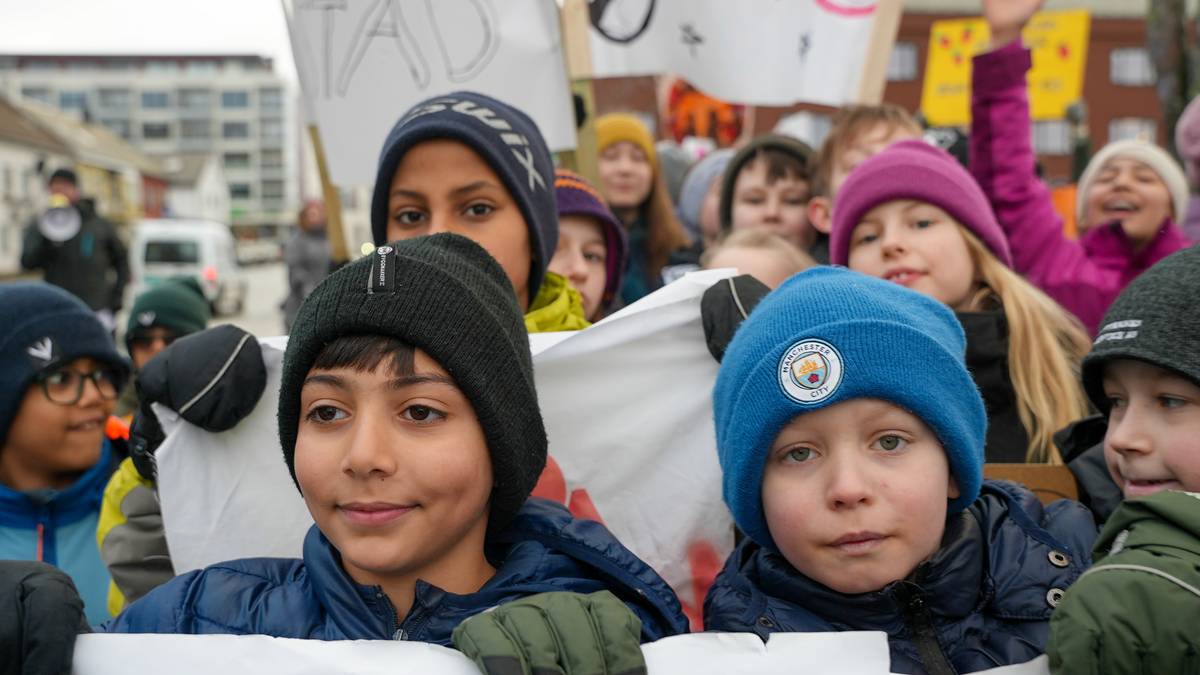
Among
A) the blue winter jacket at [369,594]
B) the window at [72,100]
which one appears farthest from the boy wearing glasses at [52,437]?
the window at [72,100]

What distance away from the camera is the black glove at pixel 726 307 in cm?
238

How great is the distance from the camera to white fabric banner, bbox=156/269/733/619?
2.38 m

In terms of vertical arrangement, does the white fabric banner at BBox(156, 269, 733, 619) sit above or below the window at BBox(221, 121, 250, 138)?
below

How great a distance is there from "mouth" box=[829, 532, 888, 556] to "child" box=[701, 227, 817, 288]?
129 centimetres

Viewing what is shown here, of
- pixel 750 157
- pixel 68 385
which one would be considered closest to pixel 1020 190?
pixel 750 157

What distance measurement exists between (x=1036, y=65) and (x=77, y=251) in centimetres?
886

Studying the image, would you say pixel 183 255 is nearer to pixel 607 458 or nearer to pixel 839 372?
pixel 607 458

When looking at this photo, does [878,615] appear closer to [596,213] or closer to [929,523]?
[929,523]

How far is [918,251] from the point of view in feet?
9.22

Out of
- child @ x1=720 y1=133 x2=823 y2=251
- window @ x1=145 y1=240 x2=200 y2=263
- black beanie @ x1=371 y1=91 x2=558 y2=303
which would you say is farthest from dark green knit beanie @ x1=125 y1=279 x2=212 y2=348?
window @ x1=145 y1=240 x2=200 y2=263

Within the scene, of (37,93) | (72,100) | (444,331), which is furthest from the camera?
(72,100)

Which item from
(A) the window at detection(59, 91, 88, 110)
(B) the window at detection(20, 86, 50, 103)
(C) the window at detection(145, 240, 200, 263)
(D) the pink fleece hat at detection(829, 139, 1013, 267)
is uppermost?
(B) the window at detection(20, 86, 50, 103)

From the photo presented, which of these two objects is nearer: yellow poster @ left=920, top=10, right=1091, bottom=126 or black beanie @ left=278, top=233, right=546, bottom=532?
black beanie @ left=278, top=233, right=546, bottom=532

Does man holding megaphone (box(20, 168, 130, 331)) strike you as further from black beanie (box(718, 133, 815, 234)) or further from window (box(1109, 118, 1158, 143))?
window (box(1109, 118, 1158, 143))
